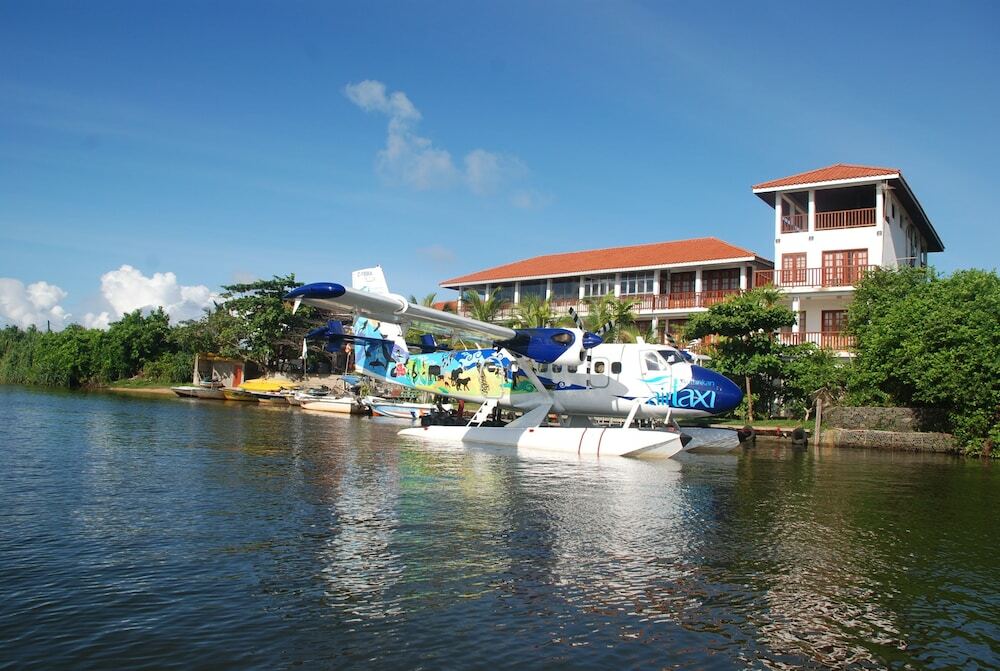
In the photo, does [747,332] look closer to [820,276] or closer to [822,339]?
[822,339]

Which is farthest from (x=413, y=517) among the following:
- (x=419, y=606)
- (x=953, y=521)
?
(x=953, y=521)

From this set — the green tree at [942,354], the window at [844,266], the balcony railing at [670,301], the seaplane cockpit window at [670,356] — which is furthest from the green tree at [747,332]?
the seaplane cockpit window at [670,356]

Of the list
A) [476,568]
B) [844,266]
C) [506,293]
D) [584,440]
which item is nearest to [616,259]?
[506,293]

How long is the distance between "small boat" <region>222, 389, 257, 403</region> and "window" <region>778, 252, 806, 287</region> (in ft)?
98.8

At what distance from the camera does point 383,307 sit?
17156mm

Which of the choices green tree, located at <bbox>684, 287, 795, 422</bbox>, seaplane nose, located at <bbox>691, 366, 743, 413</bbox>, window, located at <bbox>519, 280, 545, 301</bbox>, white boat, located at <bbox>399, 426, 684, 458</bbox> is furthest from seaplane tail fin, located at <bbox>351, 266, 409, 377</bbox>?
window, located at <bbox>519, 280, 545, 301</bbox>

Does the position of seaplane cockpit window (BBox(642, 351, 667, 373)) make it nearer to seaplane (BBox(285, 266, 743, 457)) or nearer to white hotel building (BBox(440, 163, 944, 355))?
seaplane (BBox(285, 266, 743, 457))

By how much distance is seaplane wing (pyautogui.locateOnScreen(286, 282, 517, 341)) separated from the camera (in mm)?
15055

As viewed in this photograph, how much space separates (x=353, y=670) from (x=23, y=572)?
405cm

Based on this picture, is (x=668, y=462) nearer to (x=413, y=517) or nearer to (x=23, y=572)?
(x=413, y=517)

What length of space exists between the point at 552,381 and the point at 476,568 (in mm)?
13812

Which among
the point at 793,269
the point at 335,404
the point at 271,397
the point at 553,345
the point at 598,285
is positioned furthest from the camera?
the point at 598,285

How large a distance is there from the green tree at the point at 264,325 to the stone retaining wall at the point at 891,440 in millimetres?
32948

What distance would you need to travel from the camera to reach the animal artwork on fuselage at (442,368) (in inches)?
858
